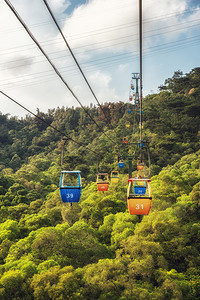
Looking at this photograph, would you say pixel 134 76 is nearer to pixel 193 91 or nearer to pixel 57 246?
pixel 193 91

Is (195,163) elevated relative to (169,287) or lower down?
elevated

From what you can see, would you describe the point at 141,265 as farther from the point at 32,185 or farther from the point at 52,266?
the point at 32,185

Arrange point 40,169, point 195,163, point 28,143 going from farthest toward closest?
point 28,143 → point 40,169 → point 195,163

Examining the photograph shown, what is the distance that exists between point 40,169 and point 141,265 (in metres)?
47.7

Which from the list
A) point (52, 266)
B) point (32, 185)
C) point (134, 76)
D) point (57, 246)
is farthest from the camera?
point (32, 185)

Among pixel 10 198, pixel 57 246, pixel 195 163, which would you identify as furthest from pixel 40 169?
pixel 57 246

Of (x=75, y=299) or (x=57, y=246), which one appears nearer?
(x=75, y=299)

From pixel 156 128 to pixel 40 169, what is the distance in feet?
98.3

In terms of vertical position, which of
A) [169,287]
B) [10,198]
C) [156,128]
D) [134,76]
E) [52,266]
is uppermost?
[134,76]

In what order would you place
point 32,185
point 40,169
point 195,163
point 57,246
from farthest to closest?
1. point 40,169
2. point 32,185
3. point 195,163
4. point 57,246

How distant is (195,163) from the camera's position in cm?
3650

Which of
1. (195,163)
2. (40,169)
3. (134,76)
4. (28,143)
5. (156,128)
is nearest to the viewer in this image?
(195,163)

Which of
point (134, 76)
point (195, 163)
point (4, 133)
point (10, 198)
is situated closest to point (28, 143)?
point (4, 133)

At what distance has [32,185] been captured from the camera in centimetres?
4538
